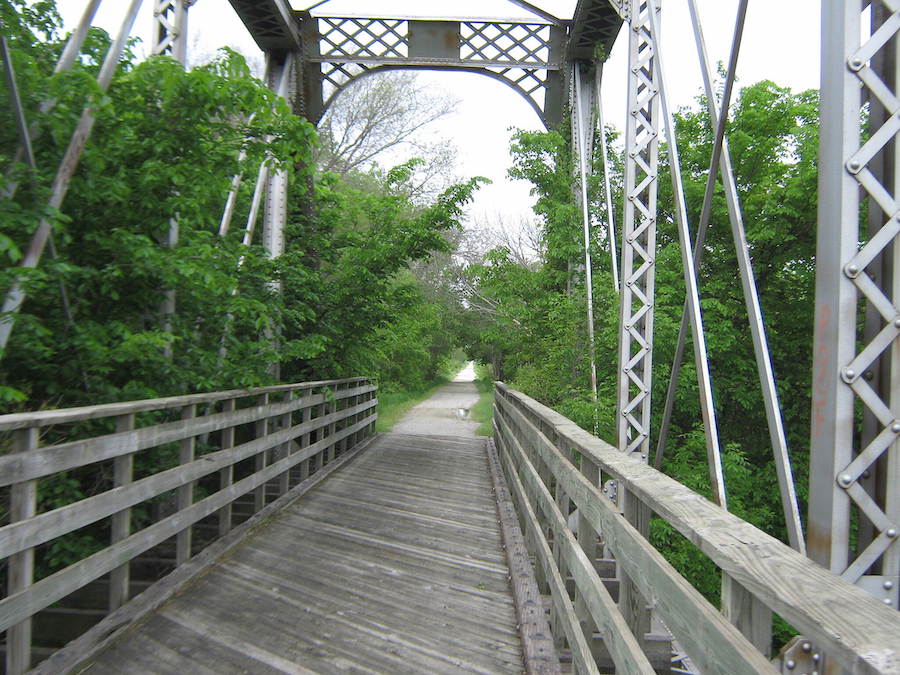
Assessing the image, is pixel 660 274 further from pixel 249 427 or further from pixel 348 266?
pixel 249 427

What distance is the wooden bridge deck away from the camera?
2992mm

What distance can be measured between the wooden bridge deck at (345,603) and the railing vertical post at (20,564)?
1.12ft

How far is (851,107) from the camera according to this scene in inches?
76.0

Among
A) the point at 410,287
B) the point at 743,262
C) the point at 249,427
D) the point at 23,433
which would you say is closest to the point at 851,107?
the point at 743,262

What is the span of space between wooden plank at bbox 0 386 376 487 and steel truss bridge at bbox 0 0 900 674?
14 millimetres

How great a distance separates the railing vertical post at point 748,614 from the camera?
1274 millimetres

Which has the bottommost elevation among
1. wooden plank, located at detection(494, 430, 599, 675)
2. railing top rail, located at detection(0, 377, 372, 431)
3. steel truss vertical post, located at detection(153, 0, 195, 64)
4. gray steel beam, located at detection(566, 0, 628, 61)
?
wooden plank, located at detection(494, 430, 599, 675)

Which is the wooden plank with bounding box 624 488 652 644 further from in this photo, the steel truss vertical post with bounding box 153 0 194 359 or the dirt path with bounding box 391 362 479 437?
the dirt path with bounding box 391 362 479 437

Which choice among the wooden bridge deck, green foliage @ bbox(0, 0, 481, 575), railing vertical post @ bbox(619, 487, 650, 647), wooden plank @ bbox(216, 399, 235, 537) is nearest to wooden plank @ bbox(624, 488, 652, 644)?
railing vertical post @ bbox(619, 487, 650, 647)

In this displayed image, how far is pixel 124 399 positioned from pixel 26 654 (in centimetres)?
172

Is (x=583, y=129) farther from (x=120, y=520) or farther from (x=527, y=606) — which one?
(x=120, y=520)

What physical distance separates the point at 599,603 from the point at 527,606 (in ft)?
4.77

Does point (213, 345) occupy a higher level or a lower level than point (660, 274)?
lower

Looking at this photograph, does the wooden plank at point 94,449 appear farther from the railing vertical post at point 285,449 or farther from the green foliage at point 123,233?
the railing vertical post at point 285,449
